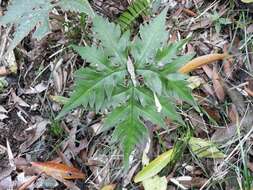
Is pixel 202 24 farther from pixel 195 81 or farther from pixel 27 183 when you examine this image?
pixel 27 183

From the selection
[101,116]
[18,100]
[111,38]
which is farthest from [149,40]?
[18,100]

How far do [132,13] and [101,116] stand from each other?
56 cm

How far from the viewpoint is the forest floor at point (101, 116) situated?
6.96 ft

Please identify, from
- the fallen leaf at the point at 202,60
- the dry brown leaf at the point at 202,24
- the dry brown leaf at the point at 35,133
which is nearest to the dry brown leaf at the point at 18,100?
the dry brown leaf at the point at 35,133

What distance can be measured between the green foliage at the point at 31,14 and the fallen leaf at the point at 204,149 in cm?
76

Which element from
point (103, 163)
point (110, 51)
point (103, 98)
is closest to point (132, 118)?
point (103, 98)

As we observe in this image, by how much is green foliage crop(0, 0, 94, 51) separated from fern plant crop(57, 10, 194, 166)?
255mm

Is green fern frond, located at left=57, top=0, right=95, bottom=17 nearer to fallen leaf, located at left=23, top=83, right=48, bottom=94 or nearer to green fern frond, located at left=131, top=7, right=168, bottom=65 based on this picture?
green fern frond, located at left=131, top=7, right=168, bottom=65

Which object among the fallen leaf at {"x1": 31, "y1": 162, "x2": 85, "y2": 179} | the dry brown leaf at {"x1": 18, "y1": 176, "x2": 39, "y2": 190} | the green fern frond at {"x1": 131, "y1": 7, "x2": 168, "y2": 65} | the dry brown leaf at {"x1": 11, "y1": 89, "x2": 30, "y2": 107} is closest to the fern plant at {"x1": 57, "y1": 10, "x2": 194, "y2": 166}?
the green fern frond at {"x1": 131, "y1": 7, "x2": 168, "y2": 65}

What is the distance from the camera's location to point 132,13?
7.86 ft

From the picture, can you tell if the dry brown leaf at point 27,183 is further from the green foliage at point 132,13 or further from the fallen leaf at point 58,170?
the green foliage at point 132,13

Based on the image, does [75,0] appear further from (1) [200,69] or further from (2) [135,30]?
(1) [200,69]

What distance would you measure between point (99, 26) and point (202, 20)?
2.39 ft

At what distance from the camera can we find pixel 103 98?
1.88 meters
